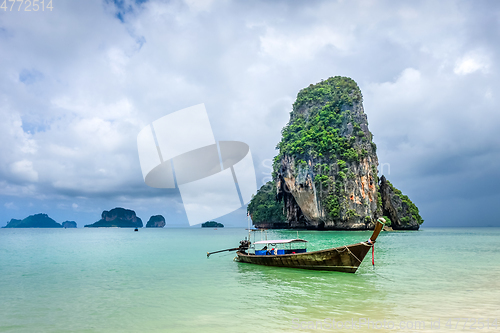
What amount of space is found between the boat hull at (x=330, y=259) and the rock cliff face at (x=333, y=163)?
36.6m

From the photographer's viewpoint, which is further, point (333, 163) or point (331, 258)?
point (333, 163)

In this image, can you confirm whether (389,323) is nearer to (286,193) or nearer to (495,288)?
(495,288)

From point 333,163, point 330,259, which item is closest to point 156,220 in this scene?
point 333,163

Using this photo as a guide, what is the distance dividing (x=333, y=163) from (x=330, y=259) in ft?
129

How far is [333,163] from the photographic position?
49.6m

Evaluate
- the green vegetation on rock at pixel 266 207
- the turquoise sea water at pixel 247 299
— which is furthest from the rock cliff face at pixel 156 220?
the turquoise sea water at pixel 247 299

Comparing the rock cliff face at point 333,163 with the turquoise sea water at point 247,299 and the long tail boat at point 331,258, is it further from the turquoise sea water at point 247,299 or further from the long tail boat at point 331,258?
the long tail boat at point 331,258

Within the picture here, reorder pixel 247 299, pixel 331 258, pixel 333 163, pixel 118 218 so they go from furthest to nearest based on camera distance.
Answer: pixel 118 218 < pixel 333 163 < pixel 331 258 < pixel 247 299

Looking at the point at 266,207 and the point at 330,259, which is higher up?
the point at 266,207

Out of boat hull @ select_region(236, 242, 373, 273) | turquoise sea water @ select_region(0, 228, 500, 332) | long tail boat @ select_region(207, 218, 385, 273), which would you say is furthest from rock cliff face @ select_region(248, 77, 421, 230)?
boat hull @ select_region(236, 242, 373, 273)

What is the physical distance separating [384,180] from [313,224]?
53.3ft

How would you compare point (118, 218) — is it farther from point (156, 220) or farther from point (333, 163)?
point (333, 163)

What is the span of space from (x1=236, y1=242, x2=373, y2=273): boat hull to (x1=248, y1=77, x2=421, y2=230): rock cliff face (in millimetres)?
36582

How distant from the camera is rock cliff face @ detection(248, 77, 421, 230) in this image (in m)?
48.4
